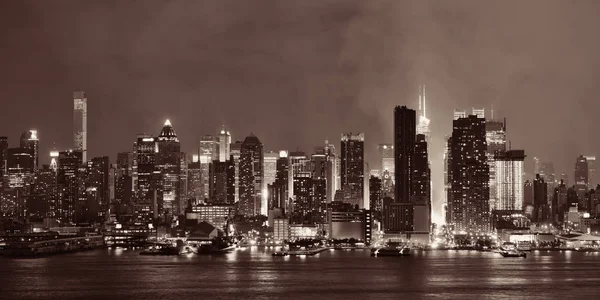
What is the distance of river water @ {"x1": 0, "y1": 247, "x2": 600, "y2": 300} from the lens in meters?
55.1

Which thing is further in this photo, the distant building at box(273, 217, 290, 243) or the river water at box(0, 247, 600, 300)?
the distant building at box(273, 217, 290, 243)

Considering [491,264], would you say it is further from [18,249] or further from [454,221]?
[454,221]

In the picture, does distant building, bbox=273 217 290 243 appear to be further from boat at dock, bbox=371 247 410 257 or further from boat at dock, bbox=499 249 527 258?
boat at dock, bbox=499 249 527 258

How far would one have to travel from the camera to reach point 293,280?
6519 centimetres

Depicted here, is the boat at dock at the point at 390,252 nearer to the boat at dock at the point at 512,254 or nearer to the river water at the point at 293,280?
the boat at dock at the point at 512,254

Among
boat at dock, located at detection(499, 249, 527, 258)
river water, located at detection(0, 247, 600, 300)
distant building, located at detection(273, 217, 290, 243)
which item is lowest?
boat at dock, located at detection(499, 249, 527, 258)

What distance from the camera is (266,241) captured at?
153000mm

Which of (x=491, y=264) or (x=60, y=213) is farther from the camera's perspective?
(x=60, y=213)

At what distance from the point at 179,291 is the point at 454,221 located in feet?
348

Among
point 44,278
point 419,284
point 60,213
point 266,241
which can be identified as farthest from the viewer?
point 60,213

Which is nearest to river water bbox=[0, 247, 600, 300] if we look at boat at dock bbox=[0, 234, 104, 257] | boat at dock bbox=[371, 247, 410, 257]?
boat at dock bbox=[0, 234, 104, 257]

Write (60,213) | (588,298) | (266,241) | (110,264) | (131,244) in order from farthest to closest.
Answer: (60,213) → (266,241) → (131,244) → (110,264) → (588,298)

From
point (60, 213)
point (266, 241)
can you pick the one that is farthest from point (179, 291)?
point (60, 213)

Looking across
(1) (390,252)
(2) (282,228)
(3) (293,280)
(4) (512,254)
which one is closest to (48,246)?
(1) (390,252)
